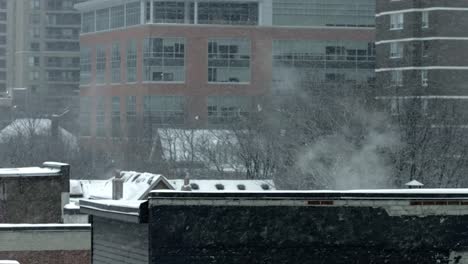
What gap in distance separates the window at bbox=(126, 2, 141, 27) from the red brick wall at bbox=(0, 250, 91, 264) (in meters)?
80.1

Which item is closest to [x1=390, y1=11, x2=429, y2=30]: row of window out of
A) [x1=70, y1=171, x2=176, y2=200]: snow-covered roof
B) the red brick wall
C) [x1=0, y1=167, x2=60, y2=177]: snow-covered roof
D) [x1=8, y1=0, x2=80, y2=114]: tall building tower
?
[x1=70, y1=171, x2=176, y2=200]: snow-covered roof

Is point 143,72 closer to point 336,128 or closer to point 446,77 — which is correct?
point 446,77

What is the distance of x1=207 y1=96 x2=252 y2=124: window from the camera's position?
350 ft

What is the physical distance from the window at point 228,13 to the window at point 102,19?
1138 cm

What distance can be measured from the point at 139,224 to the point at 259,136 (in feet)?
191

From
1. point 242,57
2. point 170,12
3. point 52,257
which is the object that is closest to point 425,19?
point 242,57

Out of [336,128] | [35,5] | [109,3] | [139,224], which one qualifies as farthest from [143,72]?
[139,224]

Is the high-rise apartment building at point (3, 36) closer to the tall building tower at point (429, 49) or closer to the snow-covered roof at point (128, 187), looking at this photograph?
the tall building tower at point (429, 49)

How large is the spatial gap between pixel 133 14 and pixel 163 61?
5.50 metres

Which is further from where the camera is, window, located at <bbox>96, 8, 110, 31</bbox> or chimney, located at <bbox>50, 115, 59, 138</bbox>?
window, located at <bbox>96, 8, 110, 31</bbox>

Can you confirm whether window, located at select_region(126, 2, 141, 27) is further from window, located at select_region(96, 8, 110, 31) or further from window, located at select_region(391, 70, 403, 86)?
window, located at select_region(391, 70, 403, 86)

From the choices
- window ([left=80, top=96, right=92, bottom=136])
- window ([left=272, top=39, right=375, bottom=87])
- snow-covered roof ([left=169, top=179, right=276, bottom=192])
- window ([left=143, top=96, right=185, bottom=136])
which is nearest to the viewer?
snow-covered roof ([left=169, top=179, right=276, bottom=192])

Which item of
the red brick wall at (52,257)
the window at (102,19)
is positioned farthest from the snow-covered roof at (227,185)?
the window at (102,19)

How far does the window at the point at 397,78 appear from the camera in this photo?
8573 cm
